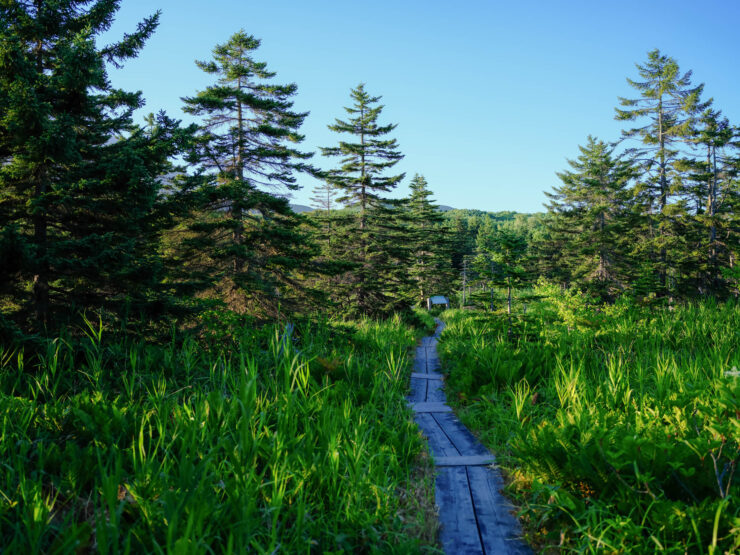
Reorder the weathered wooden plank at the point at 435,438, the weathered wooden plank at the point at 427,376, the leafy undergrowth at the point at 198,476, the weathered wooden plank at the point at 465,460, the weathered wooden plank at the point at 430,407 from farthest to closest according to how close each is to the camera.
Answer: the weathered wooden plank at the point at 427,376
the weathered wooden plank at the point at 430,407
the weathered wooden plank at the point at 435,438
the weathered wooden plank at the point at 465,460
the leafy undergrowth at the point at 198,476

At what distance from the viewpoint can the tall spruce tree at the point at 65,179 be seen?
400 cm


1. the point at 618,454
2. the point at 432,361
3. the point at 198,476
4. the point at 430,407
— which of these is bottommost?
the point at 432,361

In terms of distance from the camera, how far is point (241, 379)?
2.78 meters

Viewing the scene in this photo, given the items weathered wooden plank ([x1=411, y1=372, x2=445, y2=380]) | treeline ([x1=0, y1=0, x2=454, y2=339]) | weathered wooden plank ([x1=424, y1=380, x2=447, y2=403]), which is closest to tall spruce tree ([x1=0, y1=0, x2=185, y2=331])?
treeline ([x1=0, y1=0, x2=454, y2=339])

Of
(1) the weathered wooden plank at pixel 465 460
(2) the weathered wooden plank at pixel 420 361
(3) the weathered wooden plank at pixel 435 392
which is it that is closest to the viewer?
(1) the weathered wooden plank at pixel 465 460

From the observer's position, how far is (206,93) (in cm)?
965

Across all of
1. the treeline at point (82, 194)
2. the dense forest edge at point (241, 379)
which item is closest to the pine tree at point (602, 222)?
the dense forest edge at point (241, 379)

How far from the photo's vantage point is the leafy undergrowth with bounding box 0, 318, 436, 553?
5.63 feet

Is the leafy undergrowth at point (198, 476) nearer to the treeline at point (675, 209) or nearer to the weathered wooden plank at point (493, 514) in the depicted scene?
the weathered wooden plank at point (493, 514)

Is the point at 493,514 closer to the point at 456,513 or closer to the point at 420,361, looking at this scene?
the point at 456,513

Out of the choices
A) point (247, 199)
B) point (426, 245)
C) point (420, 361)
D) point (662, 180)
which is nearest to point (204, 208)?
point (247, 199)

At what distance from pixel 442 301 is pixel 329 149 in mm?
16843

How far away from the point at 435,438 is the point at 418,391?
2.02 metres

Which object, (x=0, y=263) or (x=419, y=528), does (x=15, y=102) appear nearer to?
(x=0, y=263)
